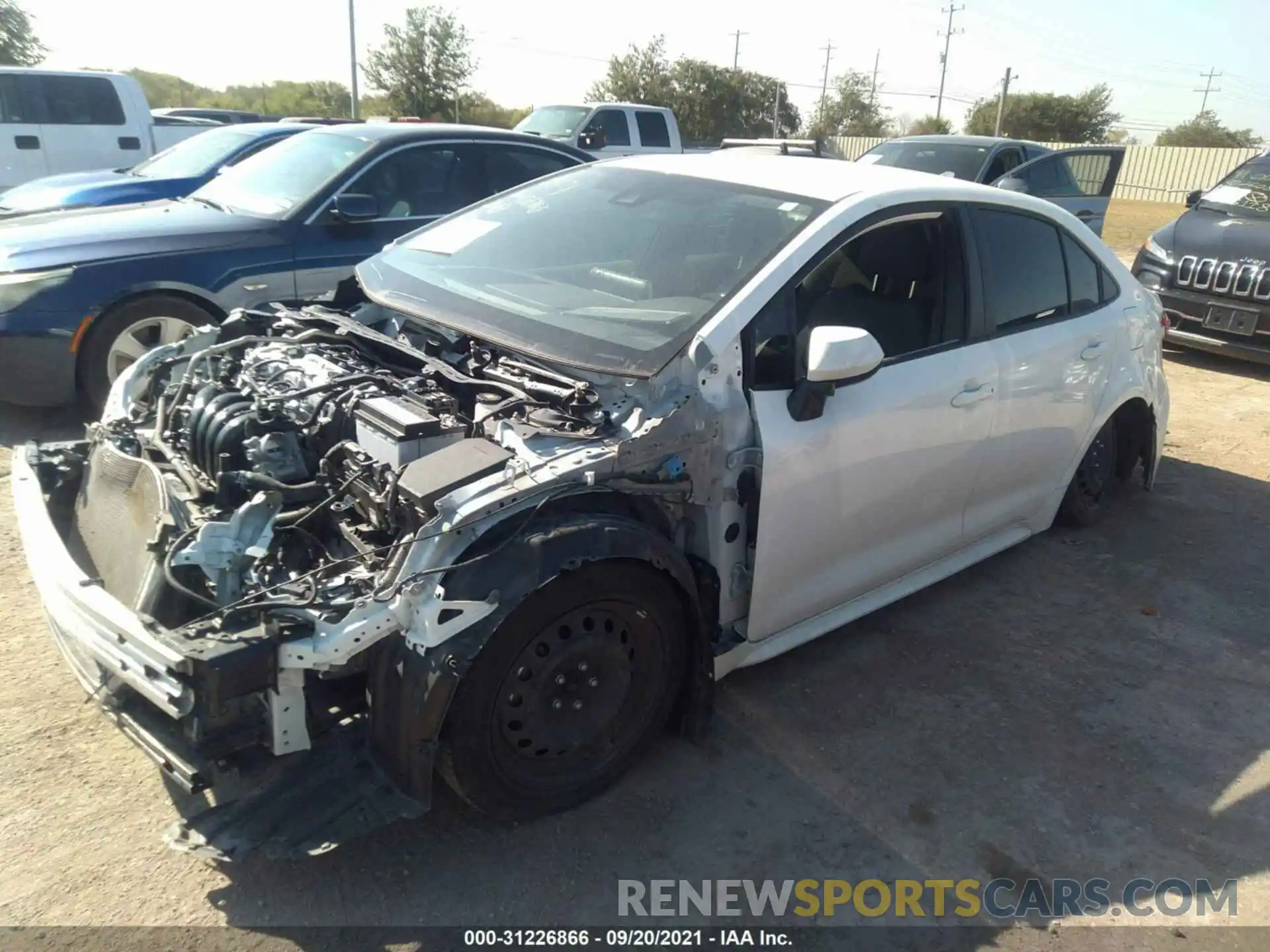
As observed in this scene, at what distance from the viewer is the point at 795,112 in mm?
53406

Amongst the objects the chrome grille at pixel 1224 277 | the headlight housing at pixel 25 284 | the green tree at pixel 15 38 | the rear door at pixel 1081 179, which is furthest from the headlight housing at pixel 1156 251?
the green tree at pixel 15 38

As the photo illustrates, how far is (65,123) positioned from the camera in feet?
38.3

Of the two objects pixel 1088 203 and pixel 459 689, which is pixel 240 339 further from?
pixel 1088 203

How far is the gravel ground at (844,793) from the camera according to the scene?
2.45 m

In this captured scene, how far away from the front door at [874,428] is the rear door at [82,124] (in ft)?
37.6

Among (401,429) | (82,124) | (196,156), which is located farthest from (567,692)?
(82,124)

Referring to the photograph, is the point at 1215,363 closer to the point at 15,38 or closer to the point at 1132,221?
the point at 1132,221

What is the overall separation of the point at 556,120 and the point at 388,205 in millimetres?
8768

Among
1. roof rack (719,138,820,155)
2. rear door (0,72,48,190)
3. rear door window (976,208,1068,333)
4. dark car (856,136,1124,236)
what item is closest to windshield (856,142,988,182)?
dark car (856,136,1124,236)

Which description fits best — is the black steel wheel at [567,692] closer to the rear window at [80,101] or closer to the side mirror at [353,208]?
the side mirror at [353,208]

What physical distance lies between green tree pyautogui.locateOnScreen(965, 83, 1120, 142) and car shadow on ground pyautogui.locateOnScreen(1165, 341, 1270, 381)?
152ft

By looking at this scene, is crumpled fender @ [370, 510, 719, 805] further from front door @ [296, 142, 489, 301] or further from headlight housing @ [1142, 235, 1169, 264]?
headlight housing @ [1142, 235, 1169, 264]

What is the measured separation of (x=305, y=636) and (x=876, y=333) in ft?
7.13

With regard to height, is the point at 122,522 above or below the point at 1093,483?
above
